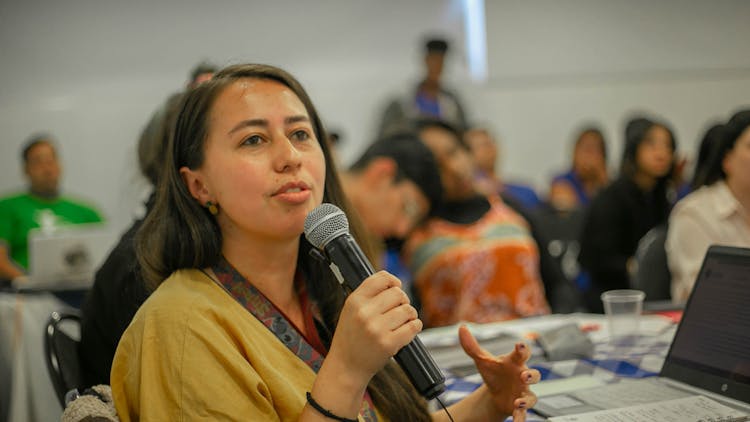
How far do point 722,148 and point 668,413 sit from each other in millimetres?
1324

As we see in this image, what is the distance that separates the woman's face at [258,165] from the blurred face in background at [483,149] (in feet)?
15.6

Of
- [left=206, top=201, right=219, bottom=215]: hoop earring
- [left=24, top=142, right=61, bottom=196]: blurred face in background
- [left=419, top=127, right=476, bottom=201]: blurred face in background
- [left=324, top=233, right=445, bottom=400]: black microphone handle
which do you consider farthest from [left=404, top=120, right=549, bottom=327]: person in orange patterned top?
[left=24, top=142, right=61, bottom=196]: blurred face in background

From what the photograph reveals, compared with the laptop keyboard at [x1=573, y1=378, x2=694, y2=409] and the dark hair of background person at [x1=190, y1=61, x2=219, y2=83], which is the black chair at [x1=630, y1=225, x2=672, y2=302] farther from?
the dark hair of background person at [x1=190, y1=61, x2=219, y2=83]

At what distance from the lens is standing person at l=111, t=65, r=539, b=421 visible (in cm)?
112

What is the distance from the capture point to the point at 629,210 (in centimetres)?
407

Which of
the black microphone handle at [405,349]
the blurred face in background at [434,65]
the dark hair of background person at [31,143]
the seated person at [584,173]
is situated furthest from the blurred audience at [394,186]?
the blurred face in background at [434,65]

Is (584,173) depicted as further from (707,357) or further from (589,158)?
(707,357)

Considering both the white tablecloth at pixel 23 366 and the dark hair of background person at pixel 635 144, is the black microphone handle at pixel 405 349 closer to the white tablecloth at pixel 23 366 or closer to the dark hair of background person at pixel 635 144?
the white tablecloth at pixel 23 366

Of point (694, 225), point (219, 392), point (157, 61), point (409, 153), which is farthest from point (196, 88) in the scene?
point (157, 61)

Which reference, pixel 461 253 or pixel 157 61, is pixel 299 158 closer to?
pixel 461 253

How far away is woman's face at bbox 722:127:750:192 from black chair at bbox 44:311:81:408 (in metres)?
1.92

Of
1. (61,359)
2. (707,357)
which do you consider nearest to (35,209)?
(61,359)

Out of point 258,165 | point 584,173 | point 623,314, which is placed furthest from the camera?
point 584,173

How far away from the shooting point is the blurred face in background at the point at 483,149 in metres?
6.09
